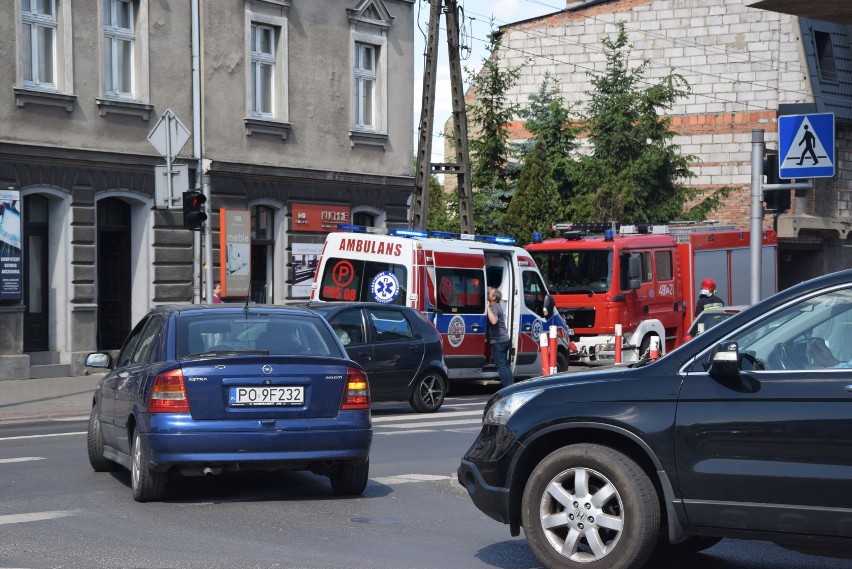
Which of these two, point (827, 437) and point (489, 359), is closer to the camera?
point (827, 437)

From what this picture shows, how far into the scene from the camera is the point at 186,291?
26.0m

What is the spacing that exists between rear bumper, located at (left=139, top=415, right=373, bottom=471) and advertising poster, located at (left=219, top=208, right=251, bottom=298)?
17.0 m

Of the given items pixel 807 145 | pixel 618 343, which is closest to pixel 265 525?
pixel 807 145

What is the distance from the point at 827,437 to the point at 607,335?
62.1 ft

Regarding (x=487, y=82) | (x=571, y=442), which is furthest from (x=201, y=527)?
(x=487, y=82)

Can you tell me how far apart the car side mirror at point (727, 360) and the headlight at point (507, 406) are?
106 cm

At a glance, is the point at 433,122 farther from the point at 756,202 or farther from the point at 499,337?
the point at 756,202

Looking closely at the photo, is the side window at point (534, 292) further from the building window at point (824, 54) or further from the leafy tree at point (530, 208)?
the building window at point (824, 54)

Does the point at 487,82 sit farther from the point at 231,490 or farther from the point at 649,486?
the point at 649,486

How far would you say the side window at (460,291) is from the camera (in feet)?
69.1

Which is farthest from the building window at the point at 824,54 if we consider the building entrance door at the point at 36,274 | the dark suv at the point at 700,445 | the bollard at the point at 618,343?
the dark suv at the point at 700,445

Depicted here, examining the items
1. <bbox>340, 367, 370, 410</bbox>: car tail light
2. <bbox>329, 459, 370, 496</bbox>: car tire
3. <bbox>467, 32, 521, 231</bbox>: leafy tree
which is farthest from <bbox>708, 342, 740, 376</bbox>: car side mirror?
<bbox>467, 32, 521, 231</bbox>: leafy tree

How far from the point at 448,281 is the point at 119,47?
8.27 m

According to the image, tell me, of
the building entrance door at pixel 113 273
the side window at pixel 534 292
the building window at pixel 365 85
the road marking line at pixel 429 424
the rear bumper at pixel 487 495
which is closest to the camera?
the rear bumper at pixel 487 495
